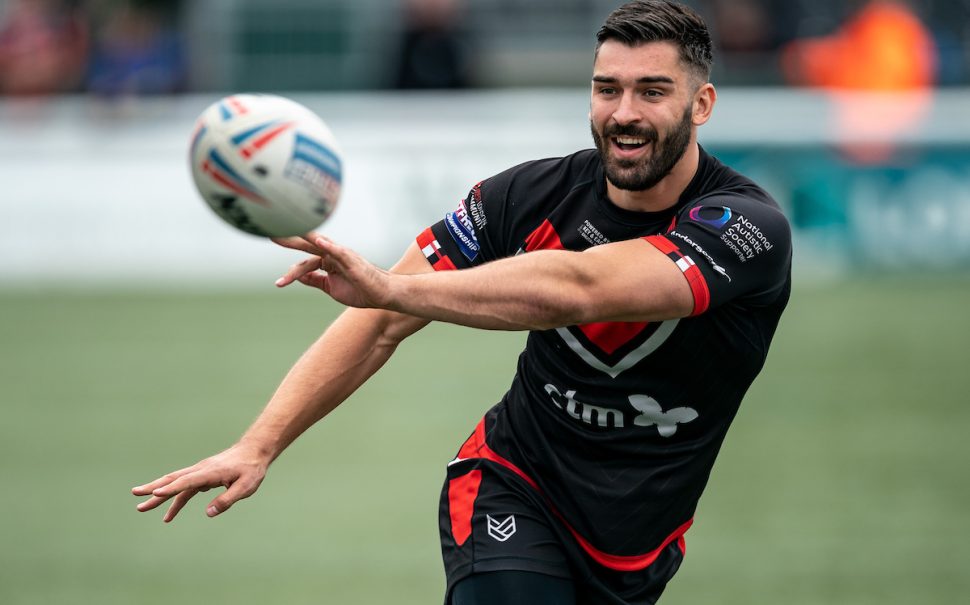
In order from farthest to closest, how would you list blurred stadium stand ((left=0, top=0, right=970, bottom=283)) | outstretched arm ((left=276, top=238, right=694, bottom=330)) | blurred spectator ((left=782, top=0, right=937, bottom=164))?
blurred spectator ((left=782, top=0, right=937, bottom=164)) < blurred stadium stand ((left=0, top=0, right=970, bottom=283)) < outstretched arm ((left=276, top=238, right=694, bottom=330))

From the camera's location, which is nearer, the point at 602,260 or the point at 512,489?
the point at 602,260

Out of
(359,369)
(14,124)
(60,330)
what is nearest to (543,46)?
(14,124)

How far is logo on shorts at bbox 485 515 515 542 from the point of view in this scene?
486cm

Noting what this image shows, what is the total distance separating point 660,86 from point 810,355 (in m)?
8.13

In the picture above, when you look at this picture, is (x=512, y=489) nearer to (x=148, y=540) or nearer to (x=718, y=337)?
(x=718, y=337)

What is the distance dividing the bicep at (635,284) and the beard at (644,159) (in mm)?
285

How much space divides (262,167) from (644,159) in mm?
1330

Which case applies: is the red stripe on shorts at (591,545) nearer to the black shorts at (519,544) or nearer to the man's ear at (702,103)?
the black shorts at (519,544)

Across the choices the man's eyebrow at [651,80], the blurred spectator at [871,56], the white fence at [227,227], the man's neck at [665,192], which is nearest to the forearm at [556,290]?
the man's neck at [665,192]

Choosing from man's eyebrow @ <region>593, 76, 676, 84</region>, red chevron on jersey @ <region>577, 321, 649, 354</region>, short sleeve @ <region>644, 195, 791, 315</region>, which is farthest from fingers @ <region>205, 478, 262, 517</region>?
man's eyebrow @ <region>593, 76, 676, 84</region>

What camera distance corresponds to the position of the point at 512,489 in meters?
5.02

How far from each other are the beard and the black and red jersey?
0.54 feet

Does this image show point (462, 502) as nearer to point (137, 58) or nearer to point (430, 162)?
point (430, 162)

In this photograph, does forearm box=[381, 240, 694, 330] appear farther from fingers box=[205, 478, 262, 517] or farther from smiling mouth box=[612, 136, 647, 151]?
fingers box=[205, 478, 262, 517]
